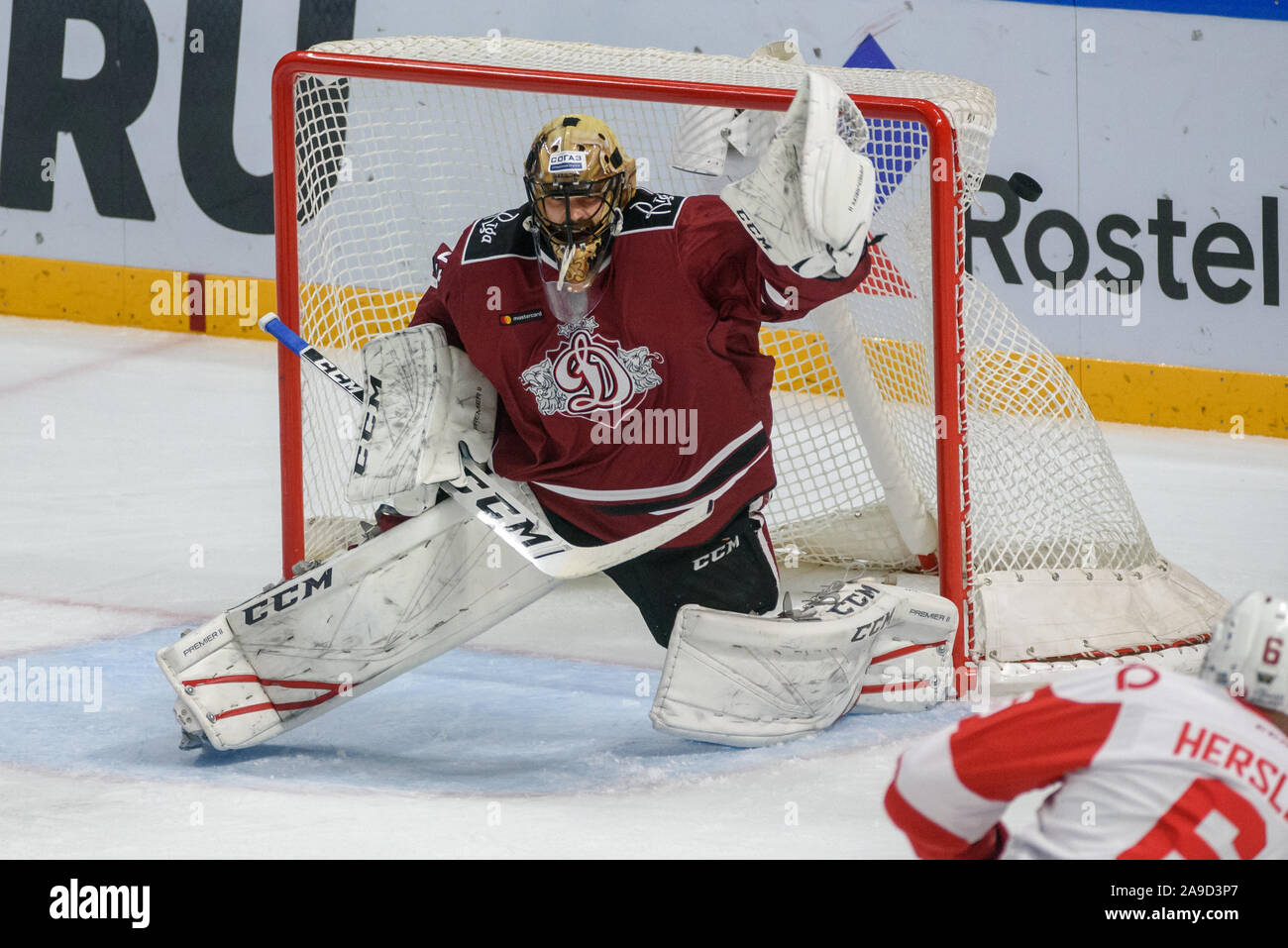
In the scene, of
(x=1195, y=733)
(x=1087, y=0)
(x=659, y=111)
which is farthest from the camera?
(x=1087, y=0)

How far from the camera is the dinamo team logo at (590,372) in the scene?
2785mm

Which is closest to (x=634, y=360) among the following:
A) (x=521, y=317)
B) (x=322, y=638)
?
(x=521, y=317)

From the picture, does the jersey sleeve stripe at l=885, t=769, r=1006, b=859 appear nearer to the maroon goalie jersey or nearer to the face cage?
the maroon goalie jersey

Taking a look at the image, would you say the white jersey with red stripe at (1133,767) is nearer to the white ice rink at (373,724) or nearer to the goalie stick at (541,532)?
the white ice rink at (373,724)

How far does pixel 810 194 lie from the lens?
2357 millimetres

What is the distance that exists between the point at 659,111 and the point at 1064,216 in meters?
2.09

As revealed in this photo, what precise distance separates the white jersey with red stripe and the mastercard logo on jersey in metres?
1.37

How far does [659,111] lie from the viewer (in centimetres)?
383

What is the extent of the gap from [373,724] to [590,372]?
28.7 inches

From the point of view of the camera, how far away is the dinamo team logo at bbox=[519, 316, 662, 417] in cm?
279

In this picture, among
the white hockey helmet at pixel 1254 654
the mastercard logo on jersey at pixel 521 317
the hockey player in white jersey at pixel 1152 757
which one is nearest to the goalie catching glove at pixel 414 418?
the mastercard logo on jersey at pixel 521 317

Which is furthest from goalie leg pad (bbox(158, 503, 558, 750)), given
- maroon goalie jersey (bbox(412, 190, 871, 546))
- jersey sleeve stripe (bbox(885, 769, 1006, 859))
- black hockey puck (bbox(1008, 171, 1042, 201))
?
black hockey puck (bbox(1008, 171, 1042, 201))

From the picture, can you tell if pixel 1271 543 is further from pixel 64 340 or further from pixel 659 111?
pixel 64 340
